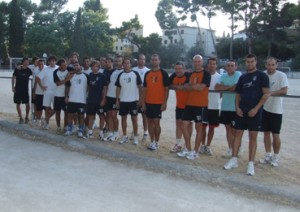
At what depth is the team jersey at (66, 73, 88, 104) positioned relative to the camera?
27.2 ft

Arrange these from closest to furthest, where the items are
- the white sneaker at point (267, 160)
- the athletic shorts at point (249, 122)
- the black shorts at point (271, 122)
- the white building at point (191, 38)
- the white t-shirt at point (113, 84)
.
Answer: the athletic shorts at point (249, 122) → the black shorts at point (271, 122) → the white sneaker at point (267, 160) → the white t-shirt at point (113, 84) → the white building at point (191, 38)

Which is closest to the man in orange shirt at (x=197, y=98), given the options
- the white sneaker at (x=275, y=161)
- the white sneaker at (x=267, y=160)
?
the white sneaker at (x=267, y=160)

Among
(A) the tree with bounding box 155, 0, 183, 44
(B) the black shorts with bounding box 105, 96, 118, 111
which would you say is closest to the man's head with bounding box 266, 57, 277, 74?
(B) the black shorts with bounding box 105, 96, 118, 111

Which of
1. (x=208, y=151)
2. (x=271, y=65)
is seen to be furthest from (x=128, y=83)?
(x=271, y=65)

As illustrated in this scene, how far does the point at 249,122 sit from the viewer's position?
234 inches

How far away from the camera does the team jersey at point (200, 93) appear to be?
21.2ft

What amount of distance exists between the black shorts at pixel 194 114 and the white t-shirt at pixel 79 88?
8.73 feet

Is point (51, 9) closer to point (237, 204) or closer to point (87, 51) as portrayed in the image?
point (87, 51)

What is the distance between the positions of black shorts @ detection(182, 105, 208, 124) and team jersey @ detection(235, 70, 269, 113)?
78cm

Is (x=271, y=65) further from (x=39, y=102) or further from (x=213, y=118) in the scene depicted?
(x=39, y=102)

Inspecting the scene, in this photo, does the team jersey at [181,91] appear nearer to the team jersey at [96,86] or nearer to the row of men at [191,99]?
the row of men at [191,99]

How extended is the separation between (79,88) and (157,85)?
2.05 meters

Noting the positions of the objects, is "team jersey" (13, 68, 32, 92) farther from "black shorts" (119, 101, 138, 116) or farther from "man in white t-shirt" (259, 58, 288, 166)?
"man in white t-shirt" (259, 58, 288, 166)

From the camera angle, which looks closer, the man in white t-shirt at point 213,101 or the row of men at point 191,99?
the row of men at point 191,99
